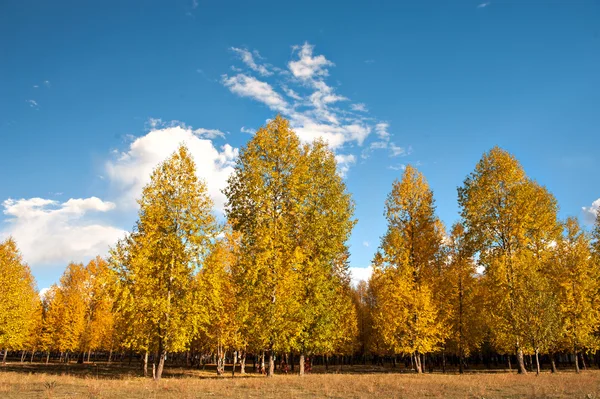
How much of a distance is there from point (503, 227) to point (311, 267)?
1649cm

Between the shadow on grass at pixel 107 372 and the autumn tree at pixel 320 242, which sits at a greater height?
the autumn tree at pixel 320 242

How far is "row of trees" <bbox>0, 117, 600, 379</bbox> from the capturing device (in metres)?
25.2

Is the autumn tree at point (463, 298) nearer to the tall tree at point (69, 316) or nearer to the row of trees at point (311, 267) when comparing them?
the row of trees at point (311, 267)

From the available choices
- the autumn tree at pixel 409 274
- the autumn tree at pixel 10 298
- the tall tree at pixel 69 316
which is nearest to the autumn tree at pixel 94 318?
the tall tree at pixel 69 316

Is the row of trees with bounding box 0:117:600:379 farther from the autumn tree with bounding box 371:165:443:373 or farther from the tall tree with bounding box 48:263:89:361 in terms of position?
the tall tree with bounding box 48:263:89:361

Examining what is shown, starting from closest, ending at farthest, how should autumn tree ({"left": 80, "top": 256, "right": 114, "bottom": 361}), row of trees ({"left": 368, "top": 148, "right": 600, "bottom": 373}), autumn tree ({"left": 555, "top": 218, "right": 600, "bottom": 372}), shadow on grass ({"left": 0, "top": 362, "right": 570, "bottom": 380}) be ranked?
row of trees ({"left": 368, "top": 148, "right": 600, "bottom": 373}), shadow on grass ({"left": 0, "top": 362, "right": 570, "bottom": 380}), autumn tree ({"left": 555, "top": 218, "right": 600, "bottom": 372}), autumn tree ({"left": 80, "top": 256, "right": 114, "bottom": 361})

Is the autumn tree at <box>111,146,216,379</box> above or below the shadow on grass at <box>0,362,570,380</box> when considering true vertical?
above

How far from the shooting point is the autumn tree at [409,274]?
1171 inches

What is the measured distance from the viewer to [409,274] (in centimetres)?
3108

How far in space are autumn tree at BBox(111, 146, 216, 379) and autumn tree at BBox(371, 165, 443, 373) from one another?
14.3m

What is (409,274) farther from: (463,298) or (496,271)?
(463,298)

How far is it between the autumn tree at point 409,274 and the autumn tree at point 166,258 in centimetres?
1429

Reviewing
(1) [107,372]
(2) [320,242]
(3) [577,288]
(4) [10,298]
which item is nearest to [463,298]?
(3) [577,288]

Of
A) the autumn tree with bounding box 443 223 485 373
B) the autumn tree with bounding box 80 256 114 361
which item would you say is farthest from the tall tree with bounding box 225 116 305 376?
the autumn tree with bounding box 80 256 114 361
